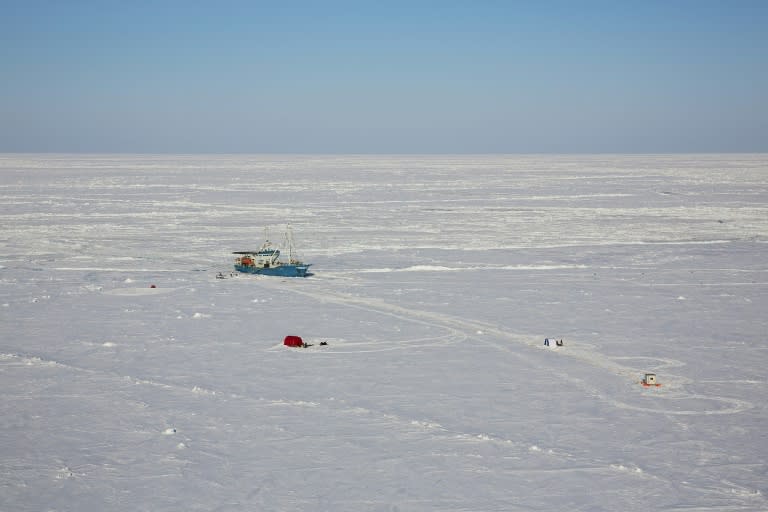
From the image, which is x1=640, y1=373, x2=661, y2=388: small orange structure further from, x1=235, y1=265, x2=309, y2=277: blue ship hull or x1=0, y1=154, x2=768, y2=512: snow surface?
x1=235, y1=265, x2=309, y2=277: blue ship hull

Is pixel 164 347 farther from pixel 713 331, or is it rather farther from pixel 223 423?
pixel 713 331

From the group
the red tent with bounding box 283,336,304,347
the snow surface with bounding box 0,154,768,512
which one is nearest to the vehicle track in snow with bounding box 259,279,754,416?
the snow surface with bounding box 0,154,768,512

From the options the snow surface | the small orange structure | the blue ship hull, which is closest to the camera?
the snow surface

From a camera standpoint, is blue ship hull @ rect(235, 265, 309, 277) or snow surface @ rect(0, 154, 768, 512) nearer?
snow surface @ rect(0, 154, 768, 512)

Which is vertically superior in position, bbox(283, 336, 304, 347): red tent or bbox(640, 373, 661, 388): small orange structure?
bbox(640, 373, 661, 388): small orange structure

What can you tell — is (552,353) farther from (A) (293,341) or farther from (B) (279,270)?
(B) (279,270)

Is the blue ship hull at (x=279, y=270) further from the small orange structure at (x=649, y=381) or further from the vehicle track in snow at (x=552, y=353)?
the small orange structure at (x=649, y=381)

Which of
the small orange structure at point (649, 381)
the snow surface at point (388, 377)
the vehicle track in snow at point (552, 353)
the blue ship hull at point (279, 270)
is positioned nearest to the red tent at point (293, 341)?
the snow surface at point (388, 377)

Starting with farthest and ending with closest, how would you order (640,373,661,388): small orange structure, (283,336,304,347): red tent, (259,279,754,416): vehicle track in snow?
(283,336,304,347): red tent < (640,373,661,388): small orange structure < (259,279,754,416): vehicle track in snow
